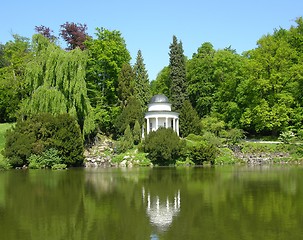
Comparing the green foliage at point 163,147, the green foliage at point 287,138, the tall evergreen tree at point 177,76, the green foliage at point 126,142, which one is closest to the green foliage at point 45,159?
A: the green foliage at point 126,142

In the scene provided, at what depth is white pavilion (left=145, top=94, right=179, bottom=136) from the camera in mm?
41250

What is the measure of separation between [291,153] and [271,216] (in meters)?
27.7

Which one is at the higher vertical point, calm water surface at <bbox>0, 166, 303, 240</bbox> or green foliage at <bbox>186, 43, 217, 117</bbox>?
green foliage at <bbox>186, 43, 217, 117</bbox>

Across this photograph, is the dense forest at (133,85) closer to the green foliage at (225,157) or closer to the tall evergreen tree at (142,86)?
the tall evergreen tree at (142,86)

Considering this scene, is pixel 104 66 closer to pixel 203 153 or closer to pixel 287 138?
pixel 203 153

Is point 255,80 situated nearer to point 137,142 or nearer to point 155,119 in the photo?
point 155,119

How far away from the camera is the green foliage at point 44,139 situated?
31234 mm

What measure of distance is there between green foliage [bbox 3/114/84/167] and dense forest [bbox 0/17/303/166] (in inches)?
83.0

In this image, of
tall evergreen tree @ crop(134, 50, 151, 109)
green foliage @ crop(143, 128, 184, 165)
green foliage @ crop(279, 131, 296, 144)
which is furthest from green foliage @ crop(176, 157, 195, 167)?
tall evergreen tree @ crop(134, 50, 151, 109)

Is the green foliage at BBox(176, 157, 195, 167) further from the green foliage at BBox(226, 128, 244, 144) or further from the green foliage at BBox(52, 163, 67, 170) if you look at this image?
the green foliage at BBox(52, 163, 67, 170)

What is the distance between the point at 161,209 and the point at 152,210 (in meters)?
0.32

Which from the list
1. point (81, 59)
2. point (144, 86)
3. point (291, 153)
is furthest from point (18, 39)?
point (291, 153)

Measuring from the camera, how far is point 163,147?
33.5 m

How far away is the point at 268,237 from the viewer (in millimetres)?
9297
